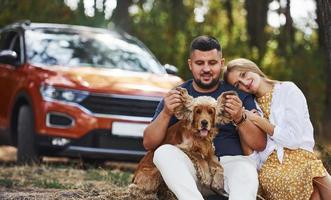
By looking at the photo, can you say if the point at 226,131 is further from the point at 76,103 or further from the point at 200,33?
the point at 200,33

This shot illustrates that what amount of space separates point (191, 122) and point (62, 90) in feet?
12.0

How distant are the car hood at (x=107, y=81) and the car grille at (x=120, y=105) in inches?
3.1

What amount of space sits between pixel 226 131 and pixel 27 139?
3.78 metres

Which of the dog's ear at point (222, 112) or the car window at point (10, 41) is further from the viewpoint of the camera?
the car window at point (10, 41)

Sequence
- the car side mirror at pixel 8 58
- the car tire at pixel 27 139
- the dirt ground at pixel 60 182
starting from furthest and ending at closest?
the car side mirror at pixel 8 58 → the car tire at pixel 27 139 → the dirt ground at pixel 60 182

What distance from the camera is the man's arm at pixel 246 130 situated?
4.84 metres

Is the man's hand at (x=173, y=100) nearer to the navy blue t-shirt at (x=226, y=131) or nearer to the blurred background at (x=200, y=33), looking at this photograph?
the navy blue t-shirt at (x=226, y=131)

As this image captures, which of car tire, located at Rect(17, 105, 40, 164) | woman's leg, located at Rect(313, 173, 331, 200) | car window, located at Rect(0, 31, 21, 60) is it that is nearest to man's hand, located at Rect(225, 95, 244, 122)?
woman's leg, located at Rect(313, 173, 331, 200)

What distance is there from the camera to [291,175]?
5004 mm

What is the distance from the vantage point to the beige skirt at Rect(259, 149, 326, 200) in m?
5.00

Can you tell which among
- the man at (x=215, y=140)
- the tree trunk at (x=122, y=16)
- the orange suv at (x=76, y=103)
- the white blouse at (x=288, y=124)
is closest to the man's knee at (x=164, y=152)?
the man at (x=215, y=140)

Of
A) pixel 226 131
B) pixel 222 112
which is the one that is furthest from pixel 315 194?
pixel 222 112

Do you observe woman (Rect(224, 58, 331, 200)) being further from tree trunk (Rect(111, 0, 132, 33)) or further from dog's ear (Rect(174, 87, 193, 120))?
tree trunk (Rect(111, 0, 132, 33))

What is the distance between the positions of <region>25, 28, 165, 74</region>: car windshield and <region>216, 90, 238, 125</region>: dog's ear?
4.30 m
